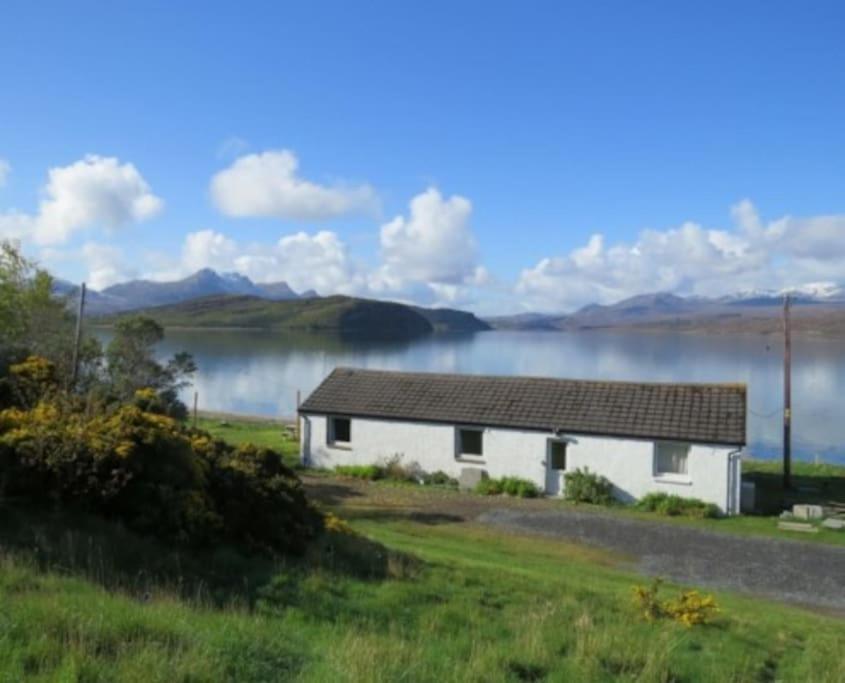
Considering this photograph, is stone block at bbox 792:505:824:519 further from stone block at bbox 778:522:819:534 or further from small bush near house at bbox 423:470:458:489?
small bush near house at bbox 423:470:458:489

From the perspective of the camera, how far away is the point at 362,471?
29438mm

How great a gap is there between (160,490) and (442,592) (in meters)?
3.97

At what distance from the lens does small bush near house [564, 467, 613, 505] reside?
85.3 feet

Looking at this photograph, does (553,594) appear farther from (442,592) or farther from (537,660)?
(537,660)

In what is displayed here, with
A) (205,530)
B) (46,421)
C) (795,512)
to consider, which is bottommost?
(795,512)

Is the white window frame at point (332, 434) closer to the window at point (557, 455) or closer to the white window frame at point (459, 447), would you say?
the white window frame at point (459, 447)

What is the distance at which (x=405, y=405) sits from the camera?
30.2 meters

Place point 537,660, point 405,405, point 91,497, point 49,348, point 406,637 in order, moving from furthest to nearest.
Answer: point 49,348, point 405,405, point 91,497, point 406,637, point 537,660

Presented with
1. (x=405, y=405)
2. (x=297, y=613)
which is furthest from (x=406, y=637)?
(x=405, y=405)

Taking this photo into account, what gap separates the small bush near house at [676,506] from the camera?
24266 millimetres

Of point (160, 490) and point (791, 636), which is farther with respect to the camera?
point (791, 636)

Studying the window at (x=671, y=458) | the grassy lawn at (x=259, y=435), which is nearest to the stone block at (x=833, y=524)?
the window at (x=671, y=458)

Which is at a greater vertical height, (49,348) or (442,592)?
(49,348)

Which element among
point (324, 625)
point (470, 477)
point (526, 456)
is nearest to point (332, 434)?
point (470, 477)
